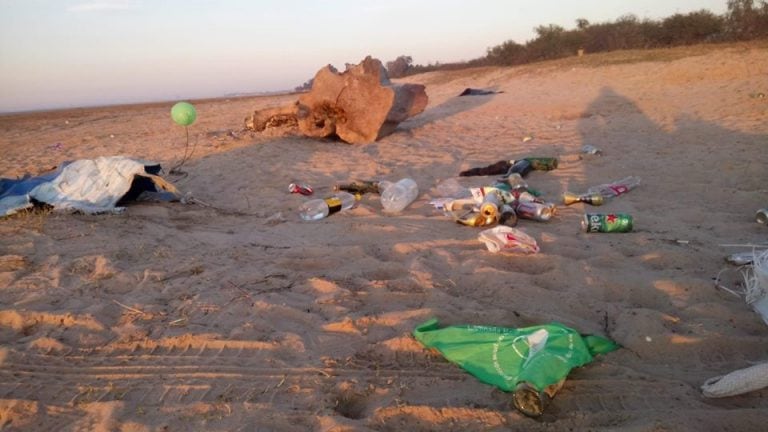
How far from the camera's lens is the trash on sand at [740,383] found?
5.86 ft

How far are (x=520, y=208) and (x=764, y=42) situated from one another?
12.9m

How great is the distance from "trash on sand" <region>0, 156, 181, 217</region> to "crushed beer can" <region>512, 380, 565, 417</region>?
3869 millimetres

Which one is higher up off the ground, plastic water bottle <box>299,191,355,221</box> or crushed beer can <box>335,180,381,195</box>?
crushed beer can <box>335,180,381,195</box>

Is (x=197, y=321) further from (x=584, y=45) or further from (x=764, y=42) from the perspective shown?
(x=584, y=45)

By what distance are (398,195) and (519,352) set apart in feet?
8.32

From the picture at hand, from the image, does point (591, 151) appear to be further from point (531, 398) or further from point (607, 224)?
point (531, 398)

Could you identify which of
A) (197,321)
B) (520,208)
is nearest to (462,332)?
(197,321)

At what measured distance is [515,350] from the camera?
208 centimetres

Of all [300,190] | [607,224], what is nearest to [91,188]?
[300,190]

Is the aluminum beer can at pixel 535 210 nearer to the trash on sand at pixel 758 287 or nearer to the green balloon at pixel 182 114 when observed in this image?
the trash on sand at pixel 758 287

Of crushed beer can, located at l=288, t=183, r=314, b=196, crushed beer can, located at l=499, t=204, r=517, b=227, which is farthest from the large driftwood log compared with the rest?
crushed beer can, located at l=499, t=204, r=517, b=227

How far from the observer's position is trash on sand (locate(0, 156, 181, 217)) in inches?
169

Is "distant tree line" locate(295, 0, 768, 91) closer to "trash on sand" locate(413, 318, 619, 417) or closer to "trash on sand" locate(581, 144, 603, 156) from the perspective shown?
"trash on sand" locate(581, 144, 603, 156)

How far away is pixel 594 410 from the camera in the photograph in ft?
6.00
